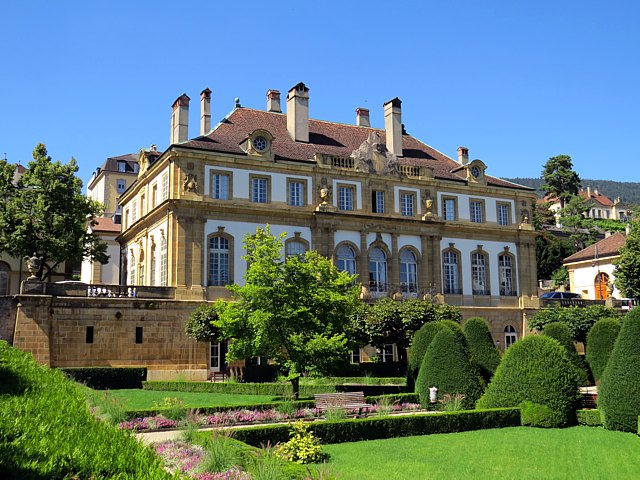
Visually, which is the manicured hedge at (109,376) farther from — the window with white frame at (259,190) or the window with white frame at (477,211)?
the window with white frame at (477,211)

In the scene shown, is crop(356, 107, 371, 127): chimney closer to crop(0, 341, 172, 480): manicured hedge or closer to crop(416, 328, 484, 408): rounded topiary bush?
crop(416, 328, 484, 408): rounded topiary bush

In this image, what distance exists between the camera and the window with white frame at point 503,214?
47.9 metres

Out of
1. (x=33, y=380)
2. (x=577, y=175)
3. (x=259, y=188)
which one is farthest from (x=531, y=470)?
(x=577, y=175)

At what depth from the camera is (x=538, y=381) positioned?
21.2 meters

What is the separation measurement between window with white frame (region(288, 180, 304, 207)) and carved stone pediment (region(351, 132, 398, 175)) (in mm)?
3968

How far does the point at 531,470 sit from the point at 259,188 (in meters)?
27.7

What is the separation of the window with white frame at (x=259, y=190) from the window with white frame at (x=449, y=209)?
12425 millimetres

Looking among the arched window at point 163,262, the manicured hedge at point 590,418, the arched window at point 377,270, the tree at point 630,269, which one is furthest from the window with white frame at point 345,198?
the manicured hedge at point 590,418

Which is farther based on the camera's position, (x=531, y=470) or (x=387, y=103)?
(x=387, y=103)

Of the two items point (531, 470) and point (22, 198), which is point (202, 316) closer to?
point (22, 198)

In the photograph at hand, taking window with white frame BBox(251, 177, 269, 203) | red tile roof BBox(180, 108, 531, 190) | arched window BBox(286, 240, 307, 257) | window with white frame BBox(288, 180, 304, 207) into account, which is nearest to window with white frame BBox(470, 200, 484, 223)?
red tile roof BBox(180, 108, 531, 190)

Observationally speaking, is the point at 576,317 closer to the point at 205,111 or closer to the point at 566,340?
the point at 566,340

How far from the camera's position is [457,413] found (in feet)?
65.9

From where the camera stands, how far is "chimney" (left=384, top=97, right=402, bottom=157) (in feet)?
153
